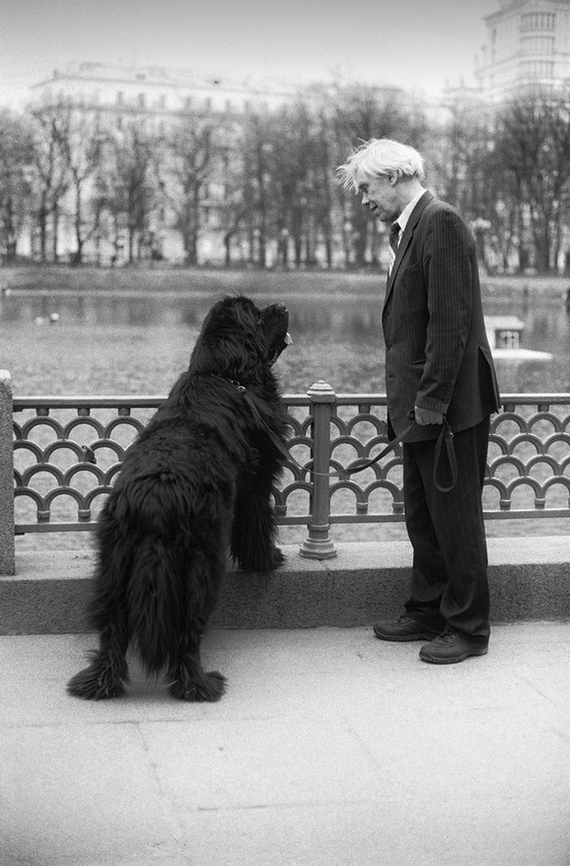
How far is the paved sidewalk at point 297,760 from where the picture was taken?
321 centimetres

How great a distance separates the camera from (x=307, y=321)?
171 ft

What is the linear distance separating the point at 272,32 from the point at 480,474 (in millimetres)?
105357

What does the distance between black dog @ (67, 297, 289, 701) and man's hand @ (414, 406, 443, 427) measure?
581 mm

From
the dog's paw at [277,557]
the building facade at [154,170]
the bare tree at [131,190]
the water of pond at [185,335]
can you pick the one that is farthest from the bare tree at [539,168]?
the dog's paw at [277,557]

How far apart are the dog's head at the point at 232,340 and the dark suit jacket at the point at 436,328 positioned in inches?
18.1

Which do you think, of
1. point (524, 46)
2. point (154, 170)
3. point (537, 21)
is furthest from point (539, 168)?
point (537, 21)

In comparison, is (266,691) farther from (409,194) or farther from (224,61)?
(224,61)

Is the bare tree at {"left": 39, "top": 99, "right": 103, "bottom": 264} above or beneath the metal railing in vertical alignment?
above

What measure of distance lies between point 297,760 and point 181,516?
2.97 feet

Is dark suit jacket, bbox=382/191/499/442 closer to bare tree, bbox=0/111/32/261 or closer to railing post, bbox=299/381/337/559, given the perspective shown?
railing post, bbox=299/381/337/559

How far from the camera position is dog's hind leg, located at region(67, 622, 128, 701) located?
4.23 m

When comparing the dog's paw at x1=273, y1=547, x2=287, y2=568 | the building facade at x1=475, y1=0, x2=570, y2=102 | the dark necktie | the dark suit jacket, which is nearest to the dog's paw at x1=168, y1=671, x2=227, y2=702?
the dog's paw at x1=273, y1=547, x2=287, y2=568

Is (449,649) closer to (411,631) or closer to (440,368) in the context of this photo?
(411,631)

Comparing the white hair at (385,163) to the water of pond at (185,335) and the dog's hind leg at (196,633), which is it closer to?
the dog's hind leg at (196,633)
